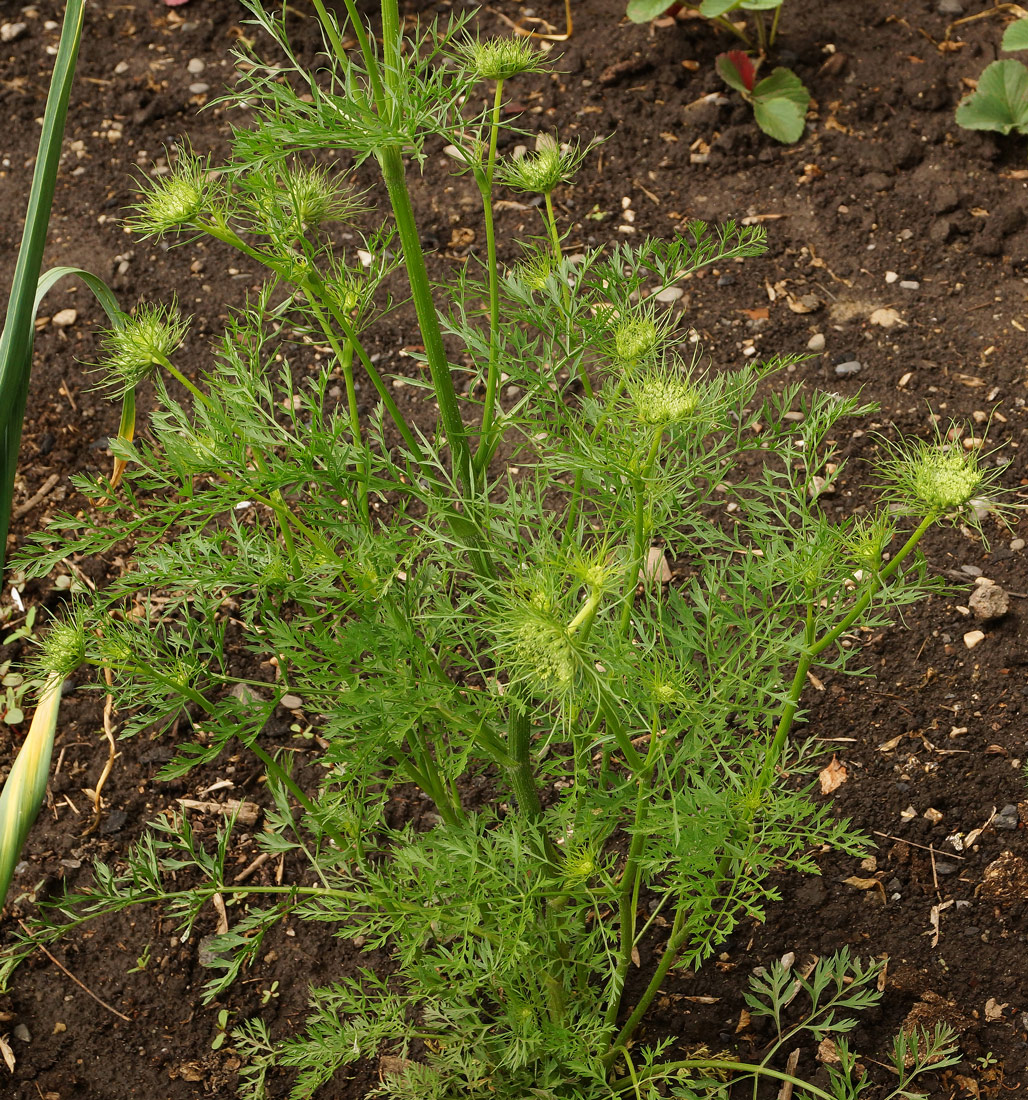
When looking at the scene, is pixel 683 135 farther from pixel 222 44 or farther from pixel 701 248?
pixel 701 248

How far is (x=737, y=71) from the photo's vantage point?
346 centimetres

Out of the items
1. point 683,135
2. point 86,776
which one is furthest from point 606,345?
point 683,135

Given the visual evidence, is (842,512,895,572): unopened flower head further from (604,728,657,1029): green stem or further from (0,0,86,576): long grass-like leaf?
(0,0,86,576): long grass-like leaf

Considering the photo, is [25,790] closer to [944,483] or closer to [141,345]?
[141,345]

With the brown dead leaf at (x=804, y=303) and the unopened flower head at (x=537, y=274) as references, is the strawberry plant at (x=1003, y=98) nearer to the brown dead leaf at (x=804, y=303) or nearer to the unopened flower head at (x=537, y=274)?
the brown dead leaf at (x=804, y=303)

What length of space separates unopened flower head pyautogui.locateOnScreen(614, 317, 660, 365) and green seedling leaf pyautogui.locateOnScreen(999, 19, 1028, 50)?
2.34 m

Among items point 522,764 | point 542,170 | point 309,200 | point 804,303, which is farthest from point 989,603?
point 309,200

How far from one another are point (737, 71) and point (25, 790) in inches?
117

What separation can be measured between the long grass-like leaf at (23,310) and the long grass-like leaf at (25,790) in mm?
246

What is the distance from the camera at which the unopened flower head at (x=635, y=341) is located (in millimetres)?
1453

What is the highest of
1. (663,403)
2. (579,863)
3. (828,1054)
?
(663,403)

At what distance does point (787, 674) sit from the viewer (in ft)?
8.33

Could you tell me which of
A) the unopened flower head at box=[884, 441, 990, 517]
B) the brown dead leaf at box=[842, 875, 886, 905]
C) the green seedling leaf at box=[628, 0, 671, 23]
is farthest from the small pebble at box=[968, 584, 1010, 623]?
the green seedling leaf at box=[628, 0, 671, 23]

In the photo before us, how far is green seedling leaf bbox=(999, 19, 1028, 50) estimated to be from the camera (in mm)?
3182
